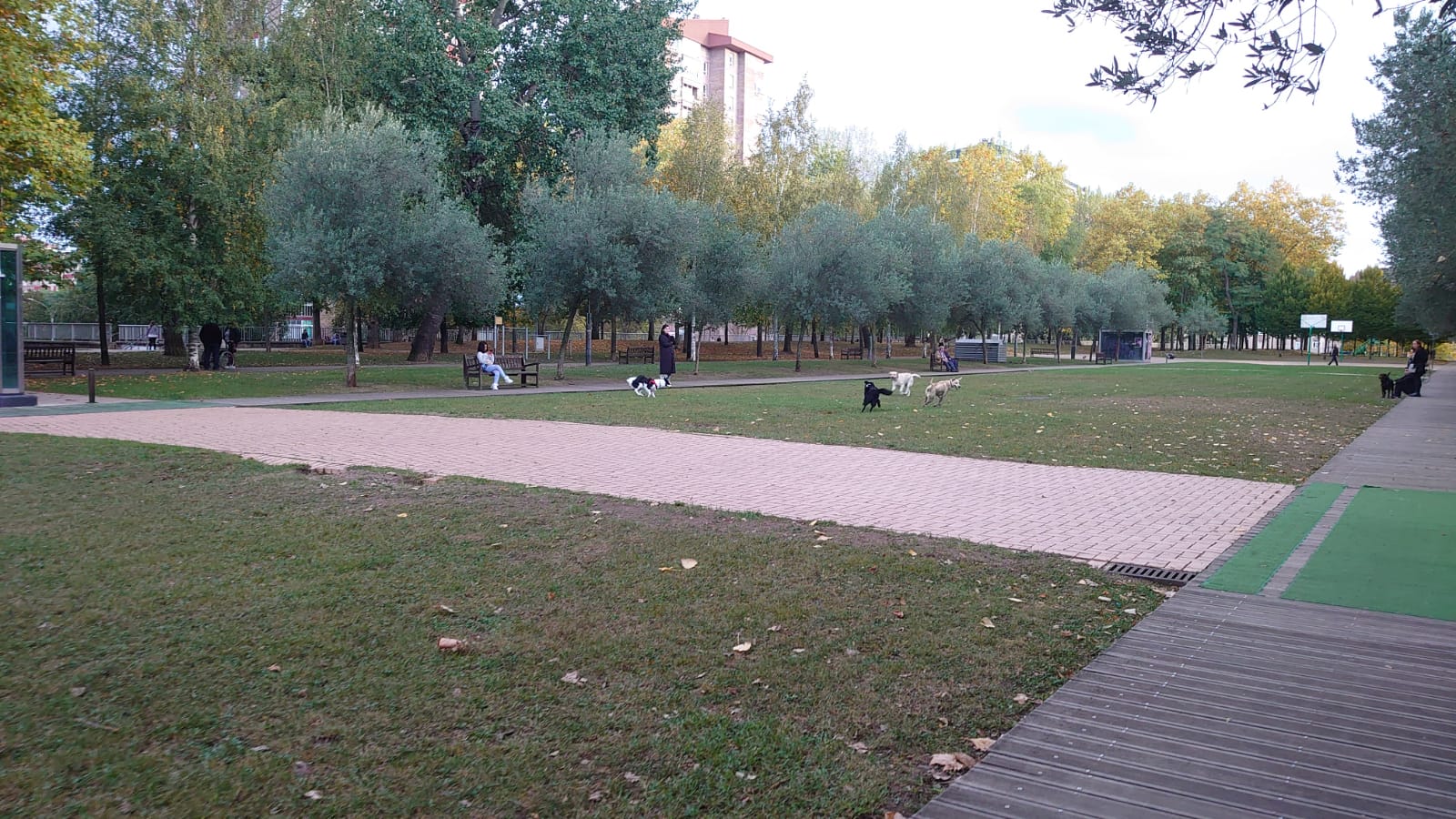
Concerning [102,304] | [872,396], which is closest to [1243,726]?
[872,396]

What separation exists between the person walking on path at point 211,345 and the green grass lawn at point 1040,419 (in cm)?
1261

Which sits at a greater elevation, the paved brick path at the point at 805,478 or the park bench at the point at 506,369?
the park bench at the point at 506,369

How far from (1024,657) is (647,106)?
35.6 m

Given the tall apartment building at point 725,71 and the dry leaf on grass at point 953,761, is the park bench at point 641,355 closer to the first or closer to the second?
the dry leaf on grass at point 953,761

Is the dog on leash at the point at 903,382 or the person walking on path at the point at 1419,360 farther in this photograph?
the person walking on path at the point at 1419,360

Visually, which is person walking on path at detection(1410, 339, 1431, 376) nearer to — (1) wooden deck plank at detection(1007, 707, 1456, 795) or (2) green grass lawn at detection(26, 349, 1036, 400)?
(2) green grass lawn at detection(26, 349, 1036, 400)

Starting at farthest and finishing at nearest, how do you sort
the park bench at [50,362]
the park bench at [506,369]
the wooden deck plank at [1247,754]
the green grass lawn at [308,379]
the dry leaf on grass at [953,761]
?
the park bench at [506,369]
the park bench at [50,362]
the green grass lawn at [308,379]
the dry leaf on grass at [953,761]
the wooden deck plank at [1247,754]

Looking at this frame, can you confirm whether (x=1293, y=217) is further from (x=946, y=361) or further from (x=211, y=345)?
(x=211, y=345)

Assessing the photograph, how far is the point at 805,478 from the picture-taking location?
10.7 m

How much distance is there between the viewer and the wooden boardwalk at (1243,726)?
326cm

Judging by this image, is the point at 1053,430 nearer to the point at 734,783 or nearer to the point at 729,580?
the point at 729,580

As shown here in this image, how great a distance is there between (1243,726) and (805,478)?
273 inches

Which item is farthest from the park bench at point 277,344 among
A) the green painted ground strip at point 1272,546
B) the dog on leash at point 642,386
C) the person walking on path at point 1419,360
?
the green painted ground strip at point 1272,546

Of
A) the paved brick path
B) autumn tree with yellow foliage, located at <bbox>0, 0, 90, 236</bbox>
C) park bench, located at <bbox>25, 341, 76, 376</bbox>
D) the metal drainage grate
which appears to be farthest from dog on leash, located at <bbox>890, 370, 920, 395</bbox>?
park bench, located at <bbox>25, 341, 76, 376</bbox>
